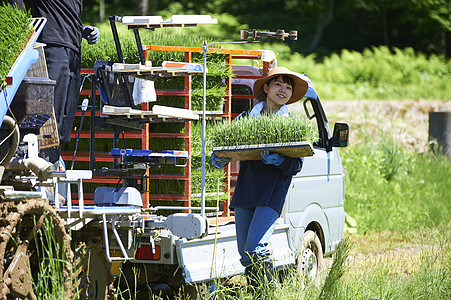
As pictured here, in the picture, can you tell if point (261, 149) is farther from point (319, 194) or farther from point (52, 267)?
point (319, 194)

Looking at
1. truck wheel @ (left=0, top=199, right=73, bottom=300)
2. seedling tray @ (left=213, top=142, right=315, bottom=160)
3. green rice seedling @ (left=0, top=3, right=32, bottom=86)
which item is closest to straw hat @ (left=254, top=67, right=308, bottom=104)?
seedling tray @ (left=213, top=142, right=315, bottom=160)

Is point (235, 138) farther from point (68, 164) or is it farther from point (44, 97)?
point (68, 164)

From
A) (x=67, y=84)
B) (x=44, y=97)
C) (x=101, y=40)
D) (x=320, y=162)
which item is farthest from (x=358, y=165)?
(x=44, y=97)

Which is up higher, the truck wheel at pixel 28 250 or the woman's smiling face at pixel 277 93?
the woman's smiling face at pixel 277 93

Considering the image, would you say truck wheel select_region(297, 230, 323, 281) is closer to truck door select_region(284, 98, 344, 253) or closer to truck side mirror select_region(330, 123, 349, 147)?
truck door select_region(284, 98, 344, 253)

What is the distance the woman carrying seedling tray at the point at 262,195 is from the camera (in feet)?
17.8

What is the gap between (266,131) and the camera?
5.32 meters

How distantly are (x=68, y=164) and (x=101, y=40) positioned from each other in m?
1.11

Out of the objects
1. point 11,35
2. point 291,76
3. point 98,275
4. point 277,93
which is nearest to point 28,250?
point 98,275

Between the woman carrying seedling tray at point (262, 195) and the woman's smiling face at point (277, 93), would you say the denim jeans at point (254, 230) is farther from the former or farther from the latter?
the woman's smiling face at point (277, 93)

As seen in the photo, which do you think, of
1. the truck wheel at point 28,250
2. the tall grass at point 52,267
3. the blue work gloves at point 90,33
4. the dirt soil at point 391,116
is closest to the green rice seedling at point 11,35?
the truck wheel at point 28,250

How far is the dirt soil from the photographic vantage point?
15859 millimetres

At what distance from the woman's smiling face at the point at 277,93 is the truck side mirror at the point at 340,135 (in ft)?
5.11

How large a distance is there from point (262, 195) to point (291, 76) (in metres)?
0.98
